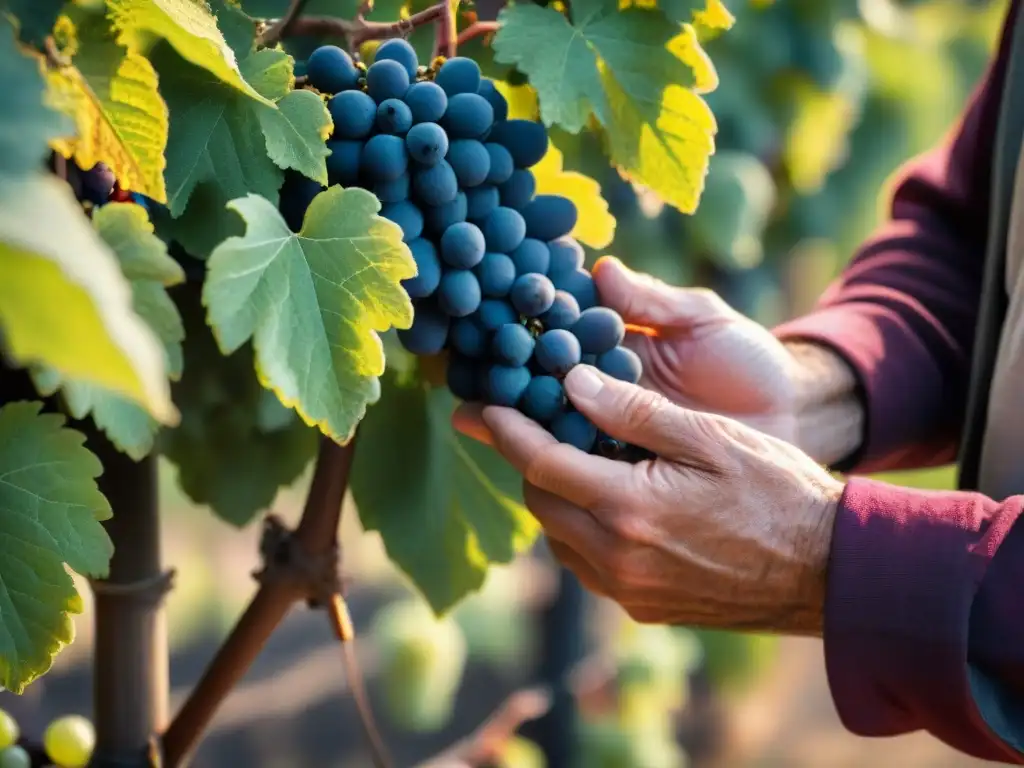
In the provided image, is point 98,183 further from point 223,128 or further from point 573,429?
point 573,429

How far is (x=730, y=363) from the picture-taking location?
867 millimetres

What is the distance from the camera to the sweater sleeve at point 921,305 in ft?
3.21

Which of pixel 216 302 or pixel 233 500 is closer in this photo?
pixel 216 302

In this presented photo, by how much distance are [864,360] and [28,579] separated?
28.1 inches

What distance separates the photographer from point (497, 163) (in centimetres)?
59

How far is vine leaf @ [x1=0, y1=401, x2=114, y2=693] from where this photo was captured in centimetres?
51

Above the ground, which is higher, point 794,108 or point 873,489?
point 873,489

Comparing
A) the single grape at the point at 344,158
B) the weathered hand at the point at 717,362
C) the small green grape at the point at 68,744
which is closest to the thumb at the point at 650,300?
the weathered hand at the point at 717,362

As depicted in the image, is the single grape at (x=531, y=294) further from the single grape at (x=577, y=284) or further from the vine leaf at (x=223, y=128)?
the vine leaf at (x=223, y=128)

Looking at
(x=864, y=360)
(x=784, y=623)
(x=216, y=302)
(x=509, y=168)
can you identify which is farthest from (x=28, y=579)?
(x=864, y=360)

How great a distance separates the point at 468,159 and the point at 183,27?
17 centimetres

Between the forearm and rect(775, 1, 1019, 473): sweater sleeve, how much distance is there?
0.03 feet

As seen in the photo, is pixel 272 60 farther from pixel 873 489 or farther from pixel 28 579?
pixel 873 489

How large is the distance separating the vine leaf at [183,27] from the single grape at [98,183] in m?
0.09
